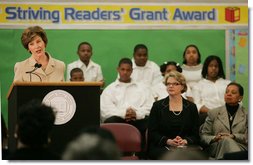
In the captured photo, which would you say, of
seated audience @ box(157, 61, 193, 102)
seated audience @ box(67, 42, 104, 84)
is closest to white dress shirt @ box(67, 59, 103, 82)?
seated audience @ box(67, 42, 104, 84)

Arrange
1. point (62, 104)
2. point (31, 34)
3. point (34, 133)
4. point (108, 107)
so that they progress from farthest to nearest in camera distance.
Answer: point (108, 107) → point (31, 34) → point (62, 104) → point (34, 133)

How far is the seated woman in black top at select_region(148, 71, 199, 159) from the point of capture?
7023 millimetres

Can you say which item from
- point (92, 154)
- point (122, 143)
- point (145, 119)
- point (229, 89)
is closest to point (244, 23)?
point (229, 89)

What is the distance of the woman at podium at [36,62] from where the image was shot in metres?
7.56

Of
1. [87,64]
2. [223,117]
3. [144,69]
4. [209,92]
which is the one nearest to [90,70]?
[87,64]

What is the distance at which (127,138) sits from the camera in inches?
277

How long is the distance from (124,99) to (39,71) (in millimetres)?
1098

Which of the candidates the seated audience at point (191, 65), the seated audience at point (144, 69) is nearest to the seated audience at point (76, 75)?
the seated audience at point (144, 69)

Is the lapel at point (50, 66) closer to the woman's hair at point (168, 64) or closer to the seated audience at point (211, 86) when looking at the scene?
the woman's hair at point (168, 64)

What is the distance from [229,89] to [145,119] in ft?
3.43

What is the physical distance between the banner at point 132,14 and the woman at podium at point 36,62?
0.93 feet

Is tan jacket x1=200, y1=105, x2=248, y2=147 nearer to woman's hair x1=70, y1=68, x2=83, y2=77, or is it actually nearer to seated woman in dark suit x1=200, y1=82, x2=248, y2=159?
seated woman in dark suit x1=200, y1=82, x2=248, y2=159

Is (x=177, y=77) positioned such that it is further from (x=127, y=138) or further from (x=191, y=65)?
(x=127, y=138)

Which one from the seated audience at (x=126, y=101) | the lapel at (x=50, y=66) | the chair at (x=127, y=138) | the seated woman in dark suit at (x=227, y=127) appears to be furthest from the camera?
the seated audience at (x=126, y=101)
